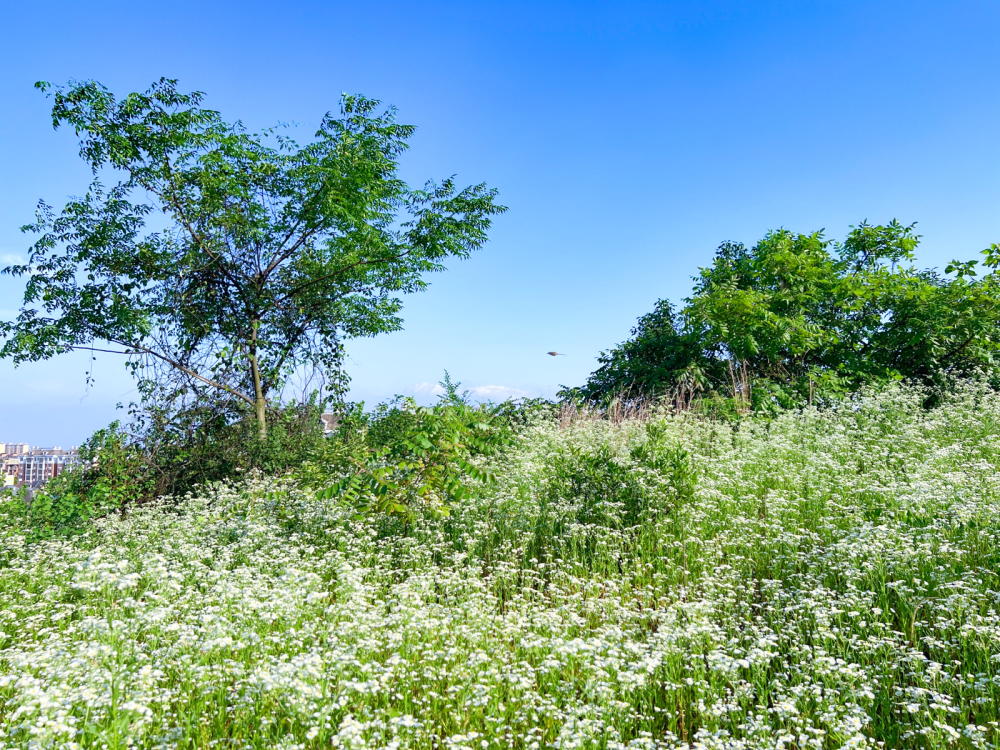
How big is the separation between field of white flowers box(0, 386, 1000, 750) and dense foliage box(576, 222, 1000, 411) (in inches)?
204

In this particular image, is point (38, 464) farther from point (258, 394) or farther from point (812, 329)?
point (812, 329)

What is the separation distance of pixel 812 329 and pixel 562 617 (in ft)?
35.5

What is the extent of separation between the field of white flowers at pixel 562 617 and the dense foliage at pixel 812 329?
5.17 m

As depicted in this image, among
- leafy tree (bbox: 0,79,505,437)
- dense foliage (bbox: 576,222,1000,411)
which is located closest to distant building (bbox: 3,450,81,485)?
leafy tree (bbox: 0,79,505,437)

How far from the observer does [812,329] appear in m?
12.6

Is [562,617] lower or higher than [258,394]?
lower

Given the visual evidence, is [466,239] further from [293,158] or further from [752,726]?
[752,726]

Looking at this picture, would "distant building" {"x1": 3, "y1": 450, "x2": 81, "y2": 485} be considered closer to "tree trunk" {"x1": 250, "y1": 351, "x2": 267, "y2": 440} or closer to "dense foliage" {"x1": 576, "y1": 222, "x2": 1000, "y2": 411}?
"tree trunk" {"x1": 250, "y1": 351, "x2": 267, "y2": 440}

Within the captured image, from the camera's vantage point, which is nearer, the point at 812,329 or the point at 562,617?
the point at 562,617

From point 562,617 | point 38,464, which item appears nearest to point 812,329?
point 562,617

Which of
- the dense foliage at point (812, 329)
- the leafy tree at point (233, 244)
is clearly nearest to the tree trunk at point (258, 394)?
the leafy tree at point (233, 244)

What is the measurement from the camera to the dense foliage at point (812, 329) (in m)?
12.2

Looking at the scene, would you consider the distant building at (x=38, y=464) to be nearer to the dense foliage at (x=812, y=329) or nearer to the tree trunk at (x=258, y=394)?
the tree trunk at (x=258, y=394)

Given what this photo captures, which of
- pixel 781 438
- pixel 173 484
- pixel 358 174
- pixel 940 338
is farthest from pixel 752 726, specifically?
pixel 940 338
